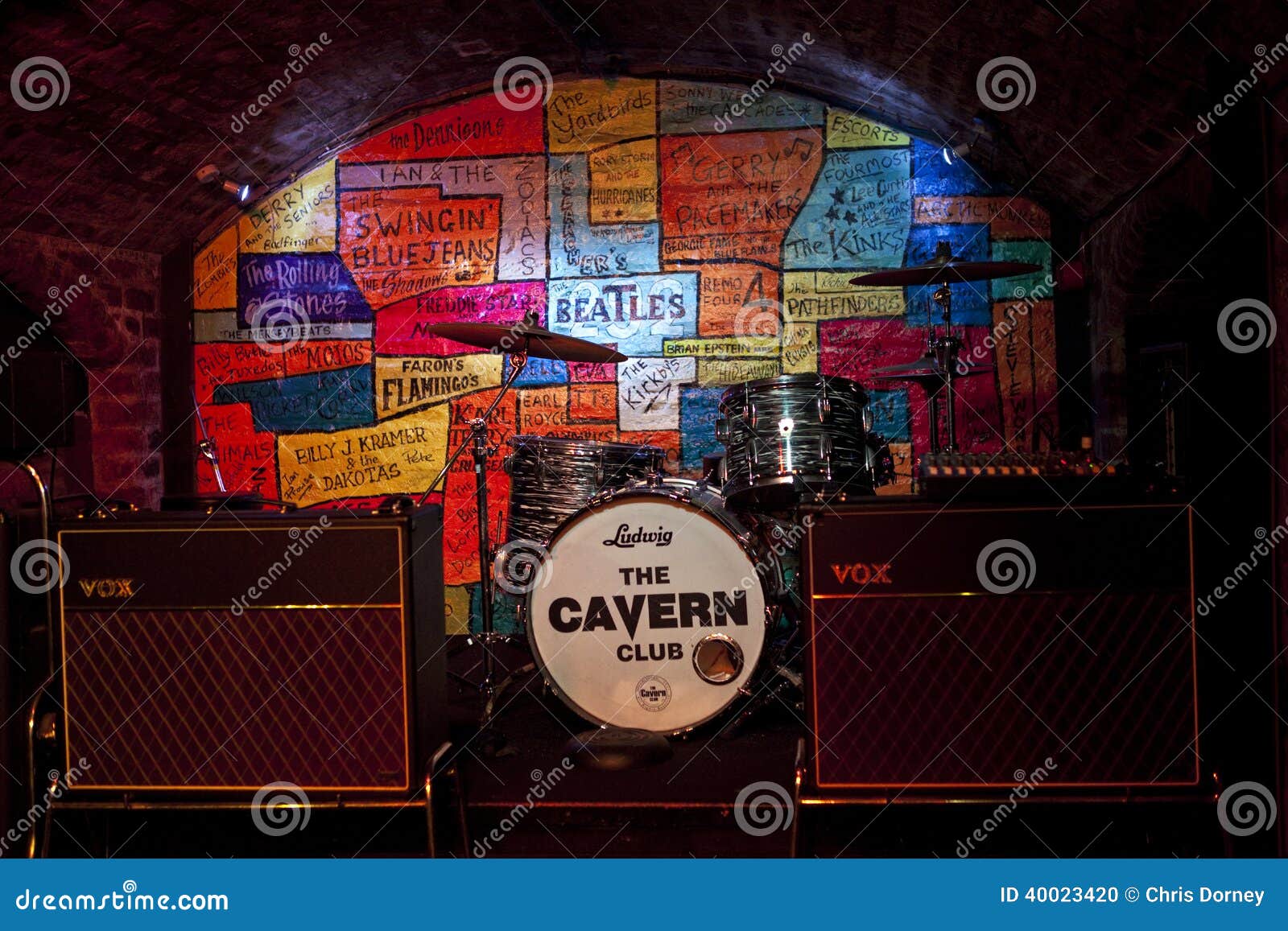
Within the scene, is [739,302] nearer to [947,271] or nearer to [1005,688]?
[947,271]

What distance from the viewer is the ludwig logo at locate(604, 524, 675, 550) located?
4191mm

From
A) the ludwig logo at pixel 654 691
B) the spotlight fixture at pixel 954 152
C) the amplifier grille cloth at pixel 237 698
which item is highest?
the spotlight fixture at pixel 954 152

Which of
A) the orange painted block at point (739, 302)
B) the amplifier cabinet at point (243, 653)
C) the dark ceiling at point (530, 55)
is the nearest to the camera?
the amplifier cabinet at point (243, 653)

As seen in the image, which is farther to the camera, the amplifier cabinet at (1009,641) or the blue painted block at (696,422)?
the blue painted block at (696,422)

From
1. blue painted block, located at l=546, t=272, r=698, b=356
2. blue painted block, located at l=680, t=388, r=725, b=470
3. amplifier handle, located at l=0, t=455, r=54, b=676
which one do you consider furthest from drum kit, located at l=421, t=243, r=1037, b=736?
blue painted block, located at l=546, t=272, r=698, b=356

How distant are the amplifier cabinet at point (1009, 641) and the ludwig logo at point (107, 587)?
1.95 meters

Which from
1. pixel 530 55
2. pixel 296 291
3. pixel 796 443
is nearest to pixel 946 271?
pixel 796 443

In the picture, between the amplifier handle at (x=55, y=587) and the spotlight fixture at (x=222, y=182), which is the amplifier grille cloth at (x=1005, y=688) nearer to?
the amplifier handle at (x=55, y=587)

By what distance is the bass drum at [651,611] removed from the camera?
417 cm

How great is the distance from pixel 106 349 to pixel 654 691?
3999mm

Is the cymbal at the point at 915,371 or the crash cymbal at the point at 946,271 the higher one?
the crash cymbal at the point at 946,271

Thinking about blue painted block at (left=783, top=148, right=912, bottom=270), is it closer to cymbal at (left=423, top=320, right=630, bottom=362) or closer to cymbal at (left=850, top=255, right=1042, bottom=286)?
cymbal at (left=850, top=255, right=1042, bottom=286)

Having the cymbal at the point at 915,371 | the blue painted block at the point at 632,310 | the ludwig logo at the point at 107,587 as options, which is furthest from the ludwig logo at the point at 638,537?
the blue painted block at the point at 632,310

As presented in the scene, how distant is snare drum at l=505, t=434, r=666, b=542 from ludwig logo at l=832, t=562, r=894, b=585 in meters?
2.33
